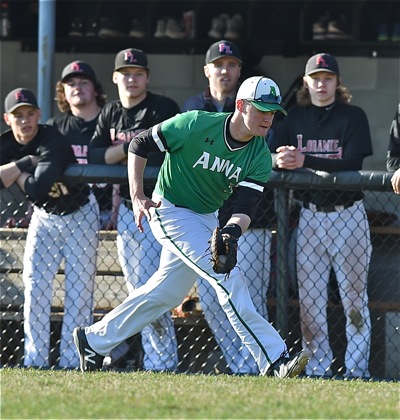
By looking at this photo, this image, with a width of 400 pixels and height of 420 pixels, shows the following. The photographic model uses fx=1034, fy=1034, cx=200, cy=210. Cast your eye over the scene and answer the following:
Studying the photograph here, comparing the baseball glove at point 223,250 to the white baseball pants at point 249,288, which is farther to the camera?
the white baseball pants at point 249,288

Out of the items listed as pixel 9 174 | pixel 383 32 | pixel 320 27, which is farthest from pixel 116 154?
pixel 383 32

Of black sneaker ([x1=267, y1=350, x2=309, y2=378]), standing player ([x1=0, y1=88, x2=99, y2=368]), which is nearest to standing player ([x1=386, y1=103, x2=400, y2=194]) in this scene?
black sneaker ([x1=267, y1=350, x2=309, y2=378])

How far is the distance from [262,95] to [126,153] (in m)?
1.51

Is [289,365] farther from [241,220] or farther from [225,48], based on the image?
[225,48]

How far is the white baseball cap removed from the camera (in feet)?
19.4

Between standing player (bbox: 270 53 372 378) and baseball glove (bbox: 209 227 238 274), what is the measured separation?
59.4 inches

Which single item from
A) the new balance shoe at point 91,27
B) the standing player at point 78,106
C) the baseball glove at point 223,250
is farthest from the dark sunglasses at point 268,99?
the new balance shoe at point 91,27

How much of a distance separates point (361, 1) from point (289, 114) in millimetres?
2611

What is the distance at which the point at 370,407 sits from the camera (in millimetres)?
4938

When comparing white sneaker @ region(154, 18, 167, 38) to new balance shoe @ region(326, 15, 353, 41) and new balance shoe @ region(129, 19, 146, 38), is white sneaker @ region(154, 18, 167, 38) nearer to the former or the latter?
new balance shoe @ region(129, 19, 146, 38)

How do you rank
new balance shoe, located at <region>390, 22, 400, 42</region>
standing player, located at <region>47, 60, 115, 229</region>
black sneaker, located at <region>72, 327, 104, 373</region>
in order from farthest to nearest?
new balance shoe, located at <region>390, 22, 400, 42</region>, standing player, located at <region>47, 60, 115, 229</region>, black sneaker, located at <region>72, 327, 104, 373</region>

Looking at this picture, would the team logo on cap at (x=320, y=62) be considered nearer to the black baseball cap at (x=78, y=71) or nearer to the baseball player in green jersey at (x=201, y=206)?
the baseball player in green jersey at (x=201, y=206)

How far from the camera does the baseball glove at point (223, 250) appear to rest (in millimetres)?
5684

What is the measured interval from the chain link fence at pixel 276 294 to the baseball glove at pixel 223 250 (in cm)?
124
